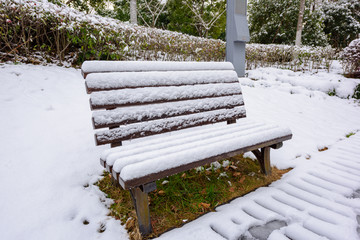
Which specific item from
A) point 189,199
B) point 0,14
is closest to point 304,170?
point 189,199

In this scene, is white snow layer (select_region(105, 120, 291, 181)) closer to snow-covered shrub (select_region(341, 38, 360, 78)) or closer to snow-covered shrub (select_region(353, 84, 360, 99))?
snow-covered shrub (select_region(353, 84, 360, 99))

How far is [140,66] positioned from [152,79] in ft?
0.59

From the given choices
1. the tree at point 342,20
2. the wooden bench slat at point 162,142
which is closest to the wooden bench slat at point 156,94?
the wooden bench slat at point 162,142

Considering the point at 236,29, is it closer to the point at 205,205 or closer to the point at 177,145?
the point at 177,145

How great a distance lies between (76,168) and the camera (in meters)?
2.15

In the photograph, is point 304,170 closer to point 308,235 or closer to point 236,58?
point 308,235

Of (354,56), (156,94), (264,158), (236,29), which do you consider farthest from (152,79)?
(354,56)

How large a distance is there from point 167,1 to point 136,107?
1758 cm

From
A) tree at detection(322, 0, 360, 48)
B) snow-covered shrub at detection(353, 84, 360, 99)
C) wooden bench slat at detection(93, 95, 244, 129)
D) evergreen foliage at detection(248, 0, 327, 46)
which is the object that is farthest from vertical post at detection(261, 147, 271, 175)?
tree at detection(322, 0, 360, 48)

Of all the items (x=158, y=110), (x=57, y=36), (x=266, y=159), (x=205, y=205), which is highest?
(x=57, y=36)

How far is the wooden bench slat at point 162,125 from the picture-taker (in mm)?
1823

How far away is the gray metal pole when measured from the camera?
5.02 meters

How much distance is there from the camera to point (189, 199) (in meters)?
2.00

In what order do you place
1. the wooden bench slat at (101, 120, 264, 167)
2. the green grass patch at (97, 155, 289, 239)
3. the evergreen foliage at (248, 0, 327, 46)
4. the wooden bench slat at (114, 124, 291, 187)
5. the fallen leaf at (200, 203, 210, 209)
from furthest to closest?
1. the evergreen foliage at (248, 0, 327, 46)
2. the fallen leaf at (200, 203, 210, 209)
3. the green grass patch at (97, 155, 289, 239)
4. the wooden bench slat at (101, 120, 264, 167)
5. the wooden bench slat at (114, 124, 291, 187)
